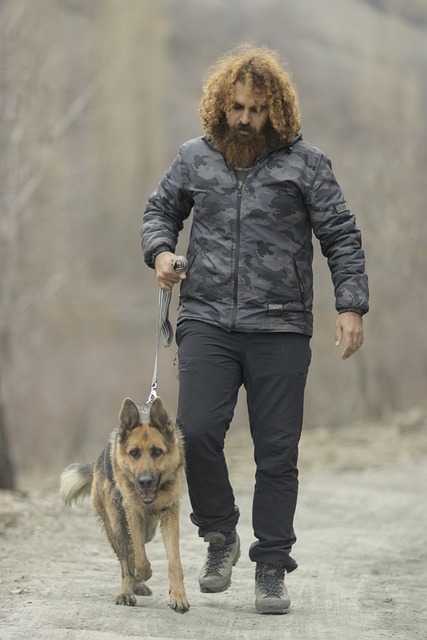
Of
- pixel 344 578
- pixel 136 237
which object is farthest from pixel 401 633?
pixel 136 237

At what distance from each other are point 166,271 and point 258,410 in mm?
805

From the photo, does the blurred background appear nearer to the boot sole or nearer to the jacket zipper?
the boot sole

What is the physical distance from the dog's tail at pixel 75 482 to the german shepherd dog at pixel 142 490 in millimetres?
501

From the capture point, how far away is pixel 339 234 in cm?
585

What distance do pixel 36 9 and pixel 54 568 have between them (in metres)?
12.0

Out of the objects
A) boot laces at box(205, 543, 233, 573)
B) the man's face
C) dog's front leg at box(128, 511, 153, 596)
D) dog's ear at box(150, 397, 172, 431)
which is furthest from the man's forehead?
boot laces at box(205, 543, 233, 573)

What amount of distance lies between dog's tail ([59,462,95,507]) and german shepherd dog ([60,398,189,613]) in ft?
1.64

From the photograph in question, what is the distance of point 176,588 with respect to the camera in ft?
18.5

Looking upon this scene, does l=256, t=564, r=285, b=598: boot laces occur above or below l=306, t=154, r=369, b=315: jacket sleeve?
below

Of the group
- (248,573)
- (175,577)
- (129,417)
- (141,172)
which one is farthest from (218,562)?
(141,172)

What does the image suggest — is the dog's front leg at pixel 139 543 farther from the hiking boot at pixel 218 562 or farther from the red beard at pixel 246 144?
the red beard at pixel 246 144

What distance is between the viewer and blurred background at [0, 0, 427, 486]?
1761 cm

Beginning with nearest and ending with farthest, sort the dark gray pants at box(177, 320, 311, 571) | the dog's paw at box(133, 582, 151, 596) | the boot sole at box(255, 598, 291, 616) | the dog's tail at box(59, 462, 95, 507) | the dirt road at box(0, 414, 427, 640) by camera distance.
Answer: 1. the dirt road at box(0, 414, 427, 640)
2. the boot sole at box(255, 598, 291, 616)
3. the dark gray pants at box(177, 320, 311, 571)
4. the dog's paw at box(133, 582, 151, 596)
5. the dog's tail at box(59, 462, 95, 507)

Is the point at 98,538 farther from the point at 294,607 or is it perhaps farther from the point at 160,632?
the point at 160,632
